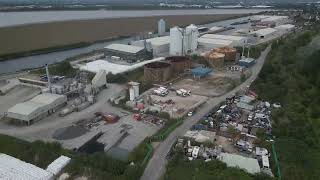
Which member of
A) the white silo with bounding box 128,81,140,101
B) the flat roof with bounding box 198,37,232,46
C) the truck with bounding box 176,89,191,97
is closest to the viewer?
the white silo with bounding box 128,81,140,101

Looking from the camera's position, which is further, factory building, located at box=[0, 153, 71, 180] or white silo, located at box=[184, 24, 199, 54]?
white silo, located at box=[184, 24, 199, 54]

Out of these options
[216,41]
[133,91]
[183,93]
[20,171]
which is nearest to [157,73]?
[183,93]

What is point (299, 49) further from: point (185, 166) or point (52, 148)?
point (52, 148)

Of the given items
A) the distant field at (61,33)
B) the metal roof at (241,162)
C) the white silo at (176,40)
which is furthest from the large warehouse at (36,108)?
the distant field at (61,33)

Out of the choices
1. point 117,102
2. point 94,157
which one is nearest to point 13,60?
point 117,102

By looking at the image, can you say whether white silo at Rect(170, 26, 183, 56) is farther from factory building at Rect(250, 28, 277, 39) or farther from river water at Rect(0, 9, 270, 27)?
river water at Rect(0, 9, 270, 27)

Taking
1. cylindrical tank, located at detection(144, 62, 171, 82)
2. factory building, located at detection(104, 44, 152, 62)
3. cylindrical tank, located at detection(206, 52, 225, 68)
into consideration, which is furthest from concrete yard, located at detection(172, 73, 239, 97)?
factory building, located at detection(104, 44, 152, 62)
